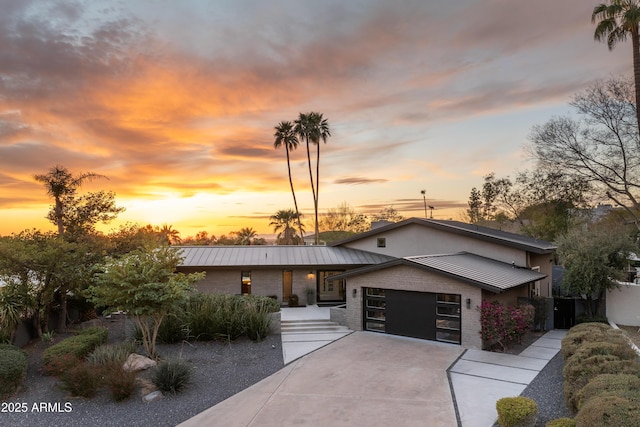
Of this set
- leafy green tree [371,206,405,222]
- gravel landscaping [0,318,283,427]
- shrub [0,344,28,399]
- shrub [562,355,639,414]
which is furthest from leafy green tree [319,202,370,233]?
shrub [562,355,639,414]

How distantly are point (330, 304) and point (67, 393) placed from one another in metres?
14.8

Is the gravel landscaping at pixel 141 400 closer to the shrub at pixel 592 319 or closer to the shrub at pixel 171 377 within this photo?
the shrub at pixel 171 377

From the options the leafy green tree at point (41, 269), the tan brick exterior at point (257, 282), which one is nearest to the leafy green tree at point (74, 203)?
the tan brick exterior at point (257, 282)

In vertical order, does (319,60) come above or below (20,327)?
above

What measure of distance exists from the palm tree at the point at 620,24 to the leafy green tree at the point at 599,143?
12.8 feet

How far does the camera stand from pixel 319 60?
19.5 m

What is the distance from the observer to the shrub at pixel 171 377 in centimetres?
1004

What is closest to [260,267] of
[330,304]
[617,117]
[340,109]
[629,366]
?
[330,304]

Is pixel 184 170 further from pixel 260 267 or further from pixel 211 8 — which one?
pixel 211 8

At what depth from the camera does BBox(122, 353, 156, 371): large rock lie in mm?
11055

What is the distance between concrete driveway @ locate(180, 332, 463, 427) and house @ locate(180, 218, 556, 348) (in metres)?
1.96

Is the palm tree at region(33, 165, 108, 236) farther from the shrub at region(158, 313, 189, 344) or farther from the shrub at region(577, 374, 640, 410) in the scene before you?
the shrub at region(577, 374, 640, 410)

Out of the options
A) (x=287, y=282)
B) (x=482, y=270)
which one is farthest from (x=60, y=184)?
(x=482, y=270)

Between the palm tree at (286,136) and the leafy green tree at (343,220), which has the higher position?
the palm tree at (286,136)
